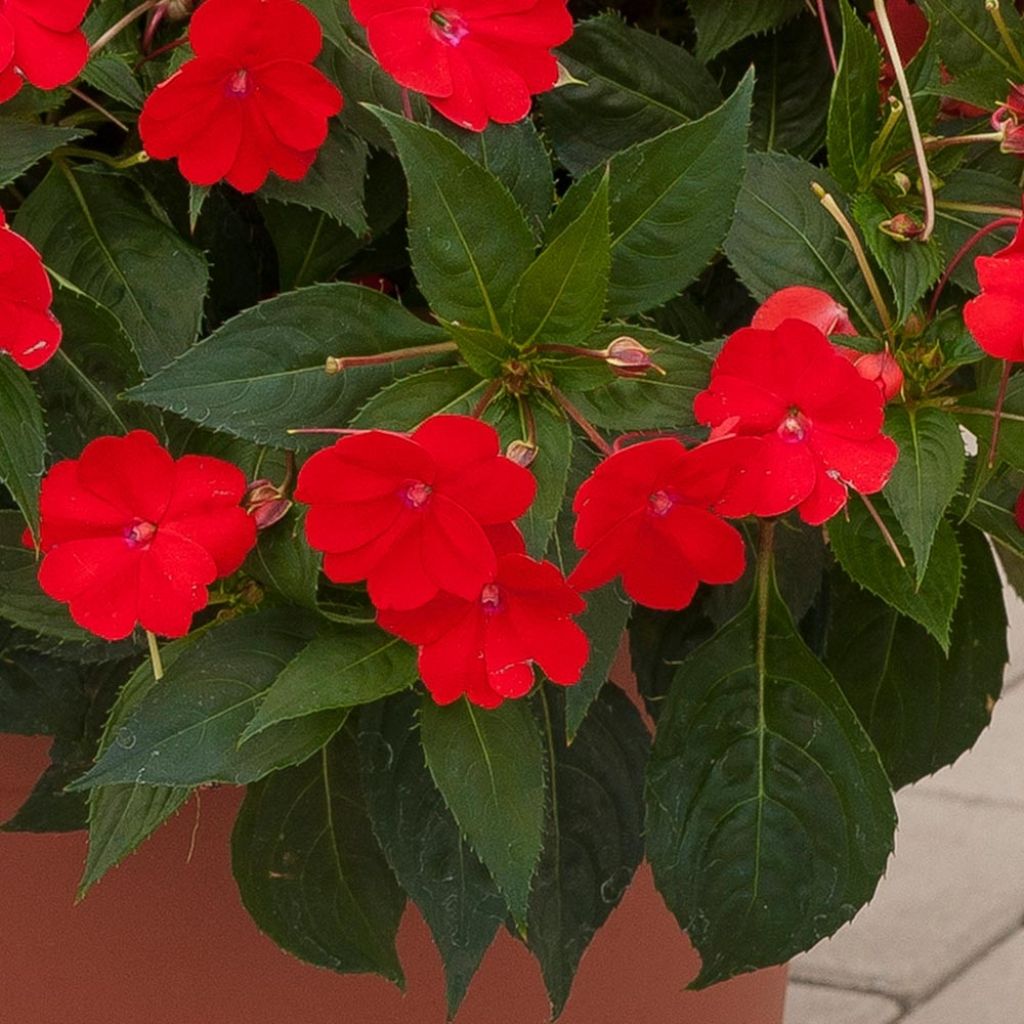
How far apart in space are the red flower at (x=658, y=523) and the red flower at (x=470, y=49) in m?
0.14

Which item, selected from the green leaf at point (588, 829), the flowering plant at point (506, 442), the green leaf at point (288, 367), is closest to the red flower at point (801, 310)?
the flowering plant at point (506, 442)

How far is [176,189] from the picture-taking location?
678 millimetres

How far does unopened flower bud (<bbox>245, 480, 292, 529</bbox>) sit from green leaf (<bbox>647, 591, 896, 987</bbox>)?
0.20m

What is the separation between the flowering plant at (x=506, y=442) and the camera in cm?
53

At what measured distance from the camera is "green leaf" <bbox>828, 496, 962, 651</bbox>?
63cm

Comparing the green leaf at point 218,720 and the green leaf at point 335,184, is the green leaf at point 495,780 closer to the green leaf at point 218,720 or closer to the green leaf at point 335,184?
the green leaf at point 218,720

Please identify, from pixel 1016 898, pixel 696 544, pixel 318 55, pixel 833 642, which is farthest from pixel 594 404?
pixel 1016 898

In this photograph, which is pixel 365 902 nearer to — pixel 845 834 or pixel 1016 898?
pixel 845 834

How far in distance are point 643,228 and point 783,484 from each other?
0.34 ft

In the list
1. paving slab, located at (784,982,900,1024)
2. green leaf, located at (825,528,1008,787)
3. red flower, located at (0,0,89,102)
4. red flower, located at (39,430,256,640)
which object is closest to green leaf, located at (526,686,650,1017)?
green leaf, located at (825,528,1008,787)

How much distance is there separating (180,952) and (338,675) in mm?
239

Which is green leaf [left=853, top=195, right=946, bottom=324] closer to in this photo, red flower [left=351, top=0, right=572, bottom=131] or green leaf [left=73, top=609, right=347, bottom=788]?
red flower [left=351, top=0, right=572, bottom=131]

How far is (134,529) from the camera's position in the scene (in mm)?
579

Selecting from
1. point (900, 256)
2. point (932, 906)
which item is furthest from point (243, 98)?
point (932, 906)
